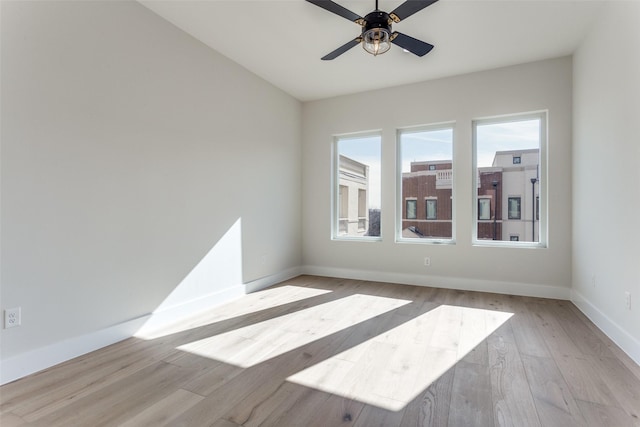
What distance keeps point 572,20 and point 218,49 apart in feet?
11.6

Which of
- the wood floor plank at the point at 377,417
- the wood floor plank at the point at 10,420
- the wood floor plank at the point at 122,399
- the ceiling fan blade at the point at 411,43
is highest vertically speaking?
the ceiling fan blade at the point at 411,43

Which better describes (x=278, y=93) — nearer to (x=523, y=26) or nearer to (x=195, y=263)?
(x=195, y=263)

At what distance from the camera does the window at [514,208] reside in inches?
152

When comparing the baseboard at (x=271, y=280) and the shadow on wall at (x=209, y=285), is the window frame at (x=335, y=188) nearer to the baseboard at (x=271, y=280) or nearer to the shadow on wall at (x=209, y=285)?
the baseboard at (x=271, y=280)

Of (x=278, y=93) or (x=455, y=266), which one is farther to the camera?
(x=278, y=93)

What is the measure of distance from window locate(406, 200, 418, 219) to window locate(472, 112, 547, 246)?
2.55 ft

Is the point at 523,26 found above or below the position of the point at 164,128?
above

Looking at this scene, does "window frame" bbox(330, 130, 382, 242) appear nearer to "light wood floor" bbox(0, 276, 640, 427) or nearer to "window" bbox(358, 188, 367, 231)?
"window" bbox(358, 188, 367, 231)

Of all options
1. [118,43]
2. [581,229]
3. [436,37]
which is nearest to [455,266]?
[581,229]

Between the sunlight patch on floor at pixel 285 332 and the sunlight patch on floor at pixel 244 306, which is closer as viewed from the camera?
the sunlight patch on floor at pixel 285 332

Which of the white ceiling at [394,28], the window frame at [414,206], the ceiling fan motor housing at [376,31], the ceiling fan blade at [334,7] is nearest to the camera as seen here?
the ceiling fan blade at [334,7]

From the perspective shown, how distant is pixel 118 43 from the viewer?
8.08 ft

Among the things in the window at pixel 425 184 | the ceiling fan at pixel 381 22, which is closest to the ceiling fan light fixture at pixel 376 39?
the ceiling fan at pixel 381 22

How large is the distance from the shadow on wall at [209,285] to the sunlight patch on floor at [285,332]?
59 centimetres
